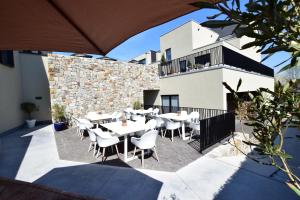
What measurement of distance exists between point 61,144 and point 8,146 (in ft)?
6.14

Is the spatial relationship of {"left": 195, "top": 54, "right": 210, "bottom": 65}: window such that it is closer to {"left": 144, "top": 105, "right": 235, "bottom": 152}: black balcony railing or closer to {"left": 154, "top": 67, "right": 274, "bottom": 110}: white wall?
{"left": 154, "top": 67, "right": 274, "bottom": 110}: white wall

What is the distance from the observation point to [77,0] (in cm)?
130

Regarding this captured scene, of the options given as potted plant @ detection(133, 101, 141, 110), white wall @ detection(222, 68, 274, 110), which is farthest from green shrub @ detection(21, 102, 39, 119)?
white wall @ detection(222, 68, 274, 110)

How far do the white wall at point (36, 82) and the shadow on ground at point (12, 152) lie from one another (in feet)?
9.15

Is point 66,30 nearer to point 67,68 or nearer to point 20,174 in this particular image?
point 20,174

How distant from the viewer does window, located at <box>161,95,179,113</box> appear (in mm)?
10016

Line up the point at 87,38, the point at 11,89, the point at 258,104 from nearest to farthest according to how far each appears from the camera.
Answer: the point at 258,104 < the point at 87,38 < the point at 11,89

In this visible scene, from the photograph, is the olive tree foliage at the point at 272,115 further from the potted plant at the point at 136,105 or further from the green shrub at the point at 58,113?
the potted plant at the point at 136,105

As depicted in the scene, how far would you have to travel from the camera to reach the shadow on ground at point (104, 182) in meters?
2.90

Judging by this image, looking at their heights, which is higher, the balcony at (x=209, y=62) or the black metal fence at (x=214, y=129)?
the balcony at (x=209, y=62)

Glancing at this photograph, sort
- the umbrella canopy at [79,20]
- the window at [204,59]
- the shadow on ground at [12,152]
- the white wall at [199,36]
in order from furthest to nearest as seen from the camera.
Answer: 1. the white wall at [199,36]
2. the window at [204,59]
3. the shadow on ground at [12,152]
4. the umbrella canopy at [79,20]

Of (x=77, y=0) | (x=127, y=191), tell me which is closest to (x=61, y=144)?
(x=127, y=191)

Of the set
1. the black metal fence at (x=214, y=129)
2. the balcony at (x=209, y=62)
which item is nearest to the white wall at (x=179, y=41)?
the balcony at (x=209, y=62)

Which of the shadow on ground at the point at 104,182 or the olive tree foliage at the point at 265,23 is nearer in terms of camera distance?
the olive tree foliage at the point at 265,23
